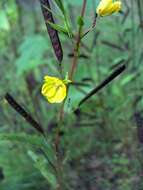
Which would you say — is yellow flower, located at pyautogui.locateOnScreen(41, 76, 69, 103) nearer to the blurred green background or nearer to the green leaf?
the blurred green background

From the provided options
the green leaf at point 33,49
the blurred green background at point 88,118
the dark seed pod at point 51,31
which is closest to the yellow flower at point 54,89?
the dark seed pod at point 51,31

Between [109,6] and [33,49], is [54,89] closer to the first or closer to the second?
[109,6]

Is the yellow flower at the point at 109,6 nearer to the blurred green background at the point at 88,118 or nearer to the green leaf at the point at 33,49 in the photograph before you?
the blurred green background at the point at 88,118

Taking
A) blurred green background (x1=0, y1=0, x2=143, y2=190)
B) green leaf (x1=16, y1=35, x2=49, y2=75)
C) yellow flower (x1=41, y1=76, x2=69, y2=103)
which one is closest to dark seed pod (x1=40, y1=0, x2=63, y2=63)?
yellow flower (x1=41, y1=76, x2=69, y2=103)

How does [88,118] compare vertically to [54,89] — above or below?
below

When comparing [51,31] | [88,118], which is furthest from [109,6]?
[88,118]

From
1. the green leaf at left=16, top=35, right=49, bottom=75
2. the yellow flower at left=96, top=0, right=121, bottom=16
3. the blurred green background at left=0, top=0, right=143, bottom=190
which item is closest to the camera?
the yellow flower at left=96, top=0, right=121, bottom=16

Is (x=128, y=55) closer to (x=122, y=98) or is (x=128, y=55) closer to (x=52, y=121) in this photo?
(x=122, y=98)

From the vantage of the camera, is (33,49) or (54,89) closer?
(54,89)
